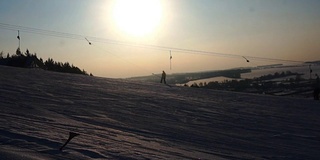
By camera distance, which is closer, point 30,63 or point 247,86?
point 30,63

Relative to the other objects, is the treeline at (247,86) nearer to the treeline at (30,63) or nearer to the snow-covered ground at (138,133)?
the treeline at (30,63)

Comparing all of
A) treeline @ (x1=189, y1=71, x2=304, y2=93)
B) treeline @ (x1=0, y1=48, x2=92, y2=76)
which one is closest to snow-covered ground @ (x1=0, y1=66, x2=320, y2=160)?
treeline @ (x1=0, y1=48, x2=92, y2=76)

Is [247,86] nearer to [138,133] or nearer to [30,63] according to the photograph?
[30,63]

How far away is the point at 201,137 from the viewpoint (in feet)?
36.2

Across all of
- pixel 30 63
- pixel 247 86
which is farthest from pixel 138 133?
pixel 247 86

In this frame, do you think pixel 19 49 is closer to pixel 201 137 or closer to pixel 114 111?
pixel 114 111

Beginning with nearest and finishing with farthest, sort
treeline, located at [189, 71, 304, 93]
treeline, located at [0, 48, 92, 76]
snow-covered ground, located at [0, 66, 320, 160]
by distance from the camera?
1. snow-covered ground, located at [0, 66, 320, 160]
2. treeline, located at [0, 48, 92, 76]
3. treeline, located at [189, 71, 304, 93]

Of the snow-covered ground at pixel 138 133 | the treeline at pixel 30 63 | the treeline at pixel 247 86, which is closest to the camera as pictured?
the snow-covered ground at pixel 138 133

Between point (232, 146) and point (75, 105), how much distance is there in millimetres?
6502

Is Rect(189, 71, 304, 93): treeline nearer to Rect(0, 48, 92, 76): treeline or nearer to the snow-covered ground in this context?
Rect(0, 48, 92, 76): treeline

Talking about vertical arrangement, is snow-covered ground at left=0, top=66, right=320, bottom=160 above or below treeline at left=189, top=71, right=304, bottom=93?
below

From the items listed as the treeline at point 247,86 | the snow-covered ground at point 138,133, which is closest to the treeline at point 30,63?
the treeline at point 247,86

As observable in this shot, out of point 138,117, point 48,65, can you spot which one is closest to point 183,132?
point 138,117

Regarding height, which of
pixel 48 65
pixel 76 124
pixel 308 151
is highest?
pixel 48 65
